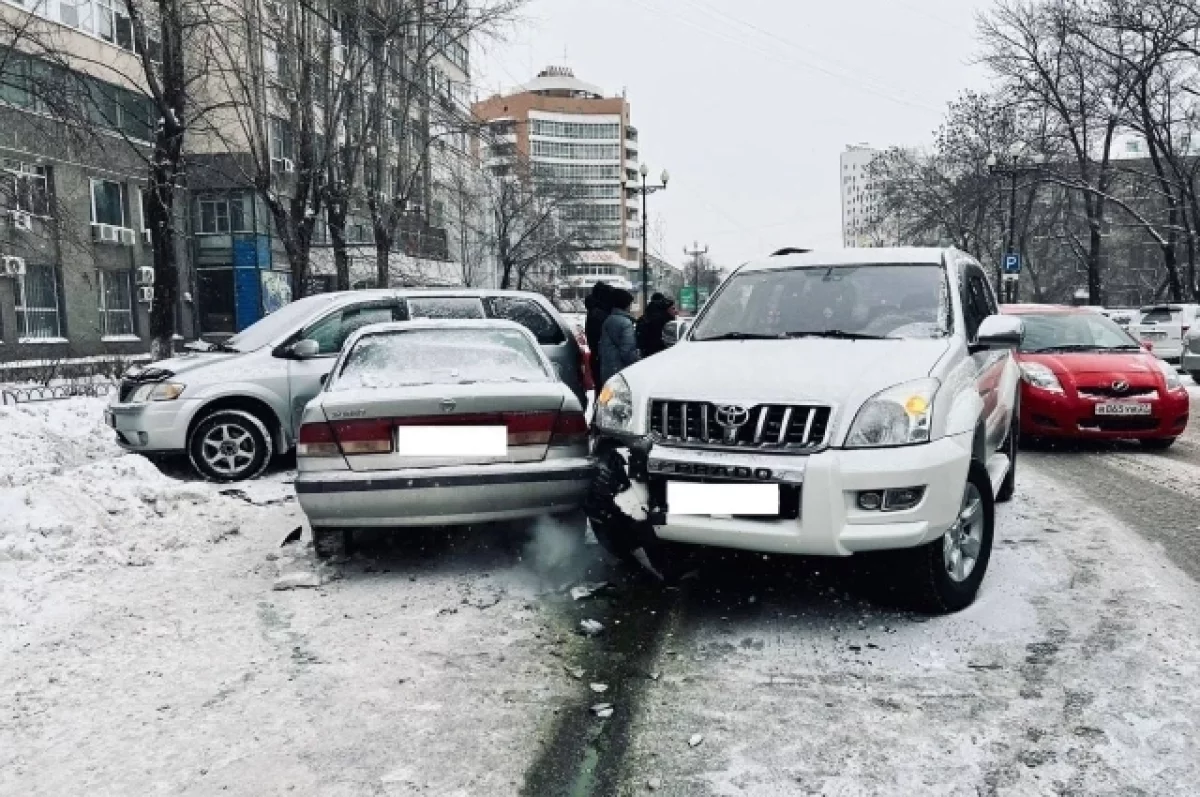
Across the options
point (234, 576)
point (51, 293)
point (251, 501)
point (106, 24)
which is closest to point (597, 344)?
point (251, 501)

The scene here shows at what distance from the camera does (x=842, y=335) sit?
489 cm

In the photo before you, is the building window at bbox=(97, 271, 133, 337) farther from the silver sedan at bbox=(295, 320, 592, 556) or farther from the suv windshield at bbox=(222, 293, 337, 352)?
the silver sedan at bbox=(295, 320, 592, 556)

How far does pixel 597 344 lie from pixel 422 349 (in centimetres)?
384

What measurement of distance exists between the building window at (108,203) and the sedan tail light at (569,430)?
2936 cm

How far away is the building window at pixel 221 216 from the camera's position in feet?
114

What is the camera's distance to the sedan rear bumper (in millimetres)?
4848

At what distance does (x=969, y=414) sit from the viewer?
4.28 metres

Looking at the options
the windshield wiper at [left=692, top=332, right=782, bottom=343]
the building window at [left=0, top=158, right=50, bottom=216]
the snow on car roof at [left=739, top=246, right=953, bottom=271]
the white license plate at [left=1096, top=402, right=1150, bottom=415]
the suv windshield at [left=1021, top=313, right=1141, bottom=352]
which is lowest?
the white license plate at [left=1096, top=402, right=1150, bottom=415]

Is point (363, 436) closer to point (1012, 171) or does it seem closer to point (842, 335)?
point (842, 335)

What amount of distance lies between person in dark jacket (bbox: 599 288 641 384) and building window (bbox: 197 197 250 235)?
2982 centimetres

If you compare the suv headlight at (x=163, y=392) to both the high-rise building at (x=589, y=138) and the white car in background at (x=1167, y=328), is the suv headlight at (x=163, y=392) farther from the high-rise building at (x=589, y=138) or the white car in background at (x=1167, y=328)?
the high-rise building at (x=589, y=138)

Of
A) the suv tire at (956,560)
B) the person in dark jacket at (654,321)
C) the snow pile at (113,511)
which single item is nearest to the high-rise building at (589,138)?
the person in dark jacket at (654,321)

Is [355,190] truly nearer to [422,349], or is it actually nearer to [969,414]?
[422,349]

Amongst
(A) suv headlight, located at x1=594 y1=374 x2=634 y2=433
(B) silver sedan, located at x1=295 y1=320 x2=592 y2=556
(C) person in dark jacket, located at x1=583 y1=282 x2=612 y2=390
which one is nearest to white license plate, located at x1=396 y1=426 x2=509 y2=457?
(B) silver sedan, located at x1=295 y1=320 x2=592 y2=556
